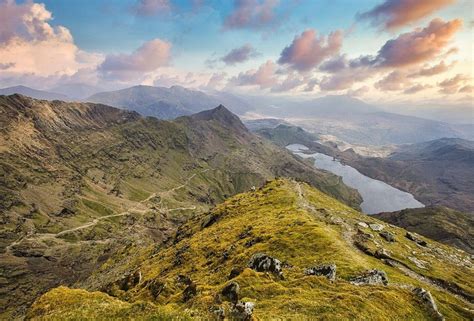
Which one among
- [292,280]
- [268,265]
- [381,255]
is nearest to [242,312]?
[292,280]

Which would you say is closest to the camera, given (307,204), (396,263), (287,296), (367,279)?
(287,296)

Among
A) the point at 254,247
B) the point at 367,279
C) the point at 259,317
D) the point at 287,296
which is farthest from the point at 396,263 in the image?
the point at 259,317

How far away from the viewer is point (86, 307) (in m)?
39.5

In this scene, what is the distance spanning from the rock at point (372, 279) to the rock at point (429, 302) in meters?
7.59

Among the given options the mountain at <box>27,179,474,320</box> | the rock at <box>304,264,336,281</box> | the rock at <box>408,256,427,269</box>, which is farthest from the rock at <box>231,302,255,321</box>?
the rock at <box>408,256,427,269</box>

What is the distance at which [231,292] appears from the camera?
4819 centimetres

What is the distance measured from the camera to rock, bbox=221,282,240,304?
47.6 m

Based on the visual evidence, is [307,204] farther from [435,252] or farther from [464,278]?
[464,278]

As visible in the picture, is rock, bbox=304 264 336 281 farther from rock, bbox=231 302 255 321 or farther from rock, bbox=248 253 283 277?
rock, bbox=231 302 255 321

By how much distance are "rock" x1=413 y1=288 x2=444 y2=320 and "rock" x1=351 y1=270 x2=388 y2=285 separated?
24.9 feet

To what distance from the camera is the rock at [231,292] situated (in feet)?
156

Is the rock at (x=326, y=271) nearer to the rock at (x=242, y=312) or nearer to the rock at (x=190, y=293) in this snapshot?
the rock at (x=190, y=293)

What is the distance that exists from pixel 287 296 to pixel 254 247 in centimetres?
4351

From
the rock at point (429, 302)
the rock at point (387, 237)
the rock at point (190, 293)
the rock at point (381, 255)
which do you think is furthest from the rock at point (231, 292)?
the rock at point (387, 237)
